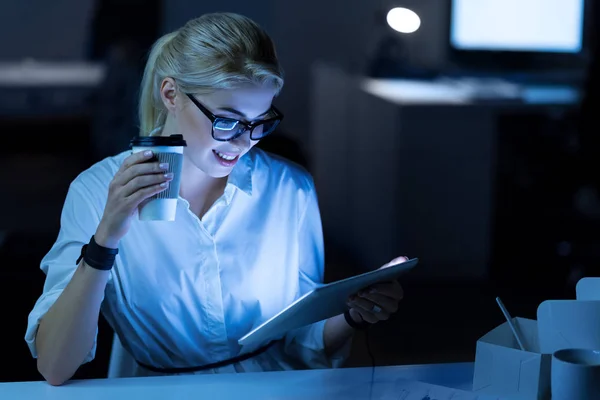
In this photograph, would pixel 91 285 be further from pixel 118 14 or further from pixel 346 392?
pixel 118 14

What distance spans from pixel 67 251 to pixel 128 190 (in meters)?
0.27

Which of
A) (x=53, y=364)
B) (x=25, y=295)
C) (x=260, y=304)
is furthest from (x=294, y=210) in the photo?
(x=25, y=295)

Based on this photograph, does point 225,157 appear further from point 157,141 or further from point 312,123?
point 312,123

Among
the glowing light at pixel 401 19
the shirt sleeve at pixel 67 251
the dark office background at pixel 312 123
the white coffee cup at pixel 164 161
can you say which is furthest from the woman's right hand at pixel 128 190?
the dark office background at pixel 312 123

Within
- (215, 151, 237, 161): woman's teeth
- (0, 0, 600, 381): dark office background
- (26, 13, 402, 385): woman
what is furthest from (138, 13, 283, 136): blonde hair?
(0, 0, 600, 381): dark office background

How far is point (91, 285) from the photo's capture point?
1.39 m

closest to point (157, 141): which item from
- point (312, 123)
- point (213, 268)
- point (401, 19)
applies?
point (213, 268)

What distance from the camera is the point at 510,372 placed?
4.29 ft

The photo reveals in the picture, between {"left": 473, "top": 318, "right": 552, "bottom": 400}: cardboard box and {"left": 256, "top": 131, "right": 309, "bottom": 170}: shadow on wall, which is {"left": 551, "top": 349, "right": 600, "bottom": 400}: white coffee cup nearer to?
{"left": 473, "top": 318, "right": 552, "bottom": 400}: cardboard box

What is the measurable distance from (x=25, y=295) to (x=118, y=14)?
99.3 inches

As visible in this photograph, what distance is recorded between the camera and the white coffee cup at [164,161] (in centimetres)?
128

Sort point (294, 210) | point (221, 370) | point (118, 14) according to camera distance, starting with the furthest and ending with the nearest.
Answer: point (118, 14)
point (294, 210)
point (221, 370)

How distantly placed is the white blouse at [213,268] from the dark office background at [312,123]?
222 centimetres

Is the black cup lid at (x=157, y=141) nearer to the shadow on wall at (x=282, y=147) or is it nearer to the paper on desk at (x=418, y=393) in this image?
the paper on desk at (x=418, y=393)
